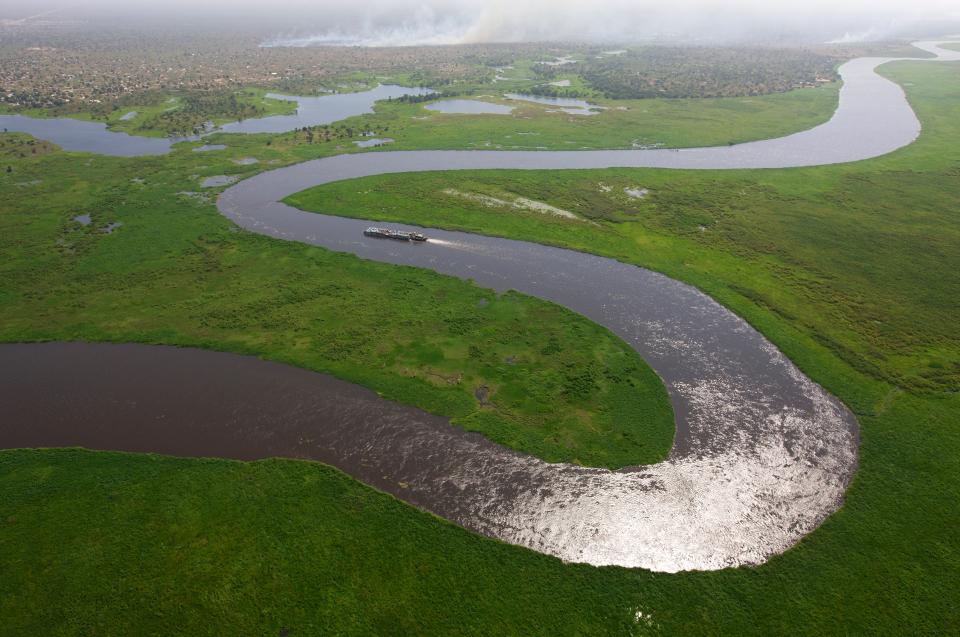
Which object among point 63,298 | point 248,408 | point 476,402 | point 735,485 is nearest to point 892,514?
point 735,485

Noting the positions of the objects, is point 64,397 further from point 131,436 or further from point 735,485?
point 735,485

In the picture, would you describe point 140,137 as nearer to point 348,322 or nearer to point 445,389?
point 348,322

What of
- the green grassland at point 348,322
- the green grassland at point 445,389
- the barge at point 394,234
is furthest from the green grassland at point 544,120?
the green grassland at point 348,322

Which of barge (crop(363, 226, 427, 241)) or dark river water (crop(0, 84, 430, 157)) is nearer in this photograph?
barge (crop(363, 226, 427, 241))

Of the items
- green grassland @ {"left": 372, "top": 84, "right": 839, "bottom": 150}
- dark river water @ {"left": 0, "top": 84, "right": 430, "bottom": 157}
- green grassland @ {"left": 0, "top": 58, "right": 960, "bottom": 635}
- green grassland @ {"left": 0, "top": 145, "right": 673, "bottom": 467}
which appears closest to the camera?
green grassland @ {"left": 0, "top": 58, "right": 960, "bottom": 635}

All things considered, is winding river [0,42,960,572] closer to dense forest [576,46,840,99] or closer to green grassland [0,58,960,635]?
green grassland [0,58,960,635]

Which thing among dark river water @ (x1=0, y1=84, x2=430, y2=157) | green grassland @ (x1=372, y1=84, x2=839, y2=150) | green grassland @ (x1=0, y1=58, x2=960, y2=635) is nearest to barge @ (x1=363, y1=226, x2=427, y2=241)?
green grassland @ (x1=0, y1=58, x2=960, y2=635)

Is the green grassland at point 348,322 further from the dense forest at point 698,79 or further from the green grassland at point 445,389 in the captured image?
the dense forest at point 698,79
